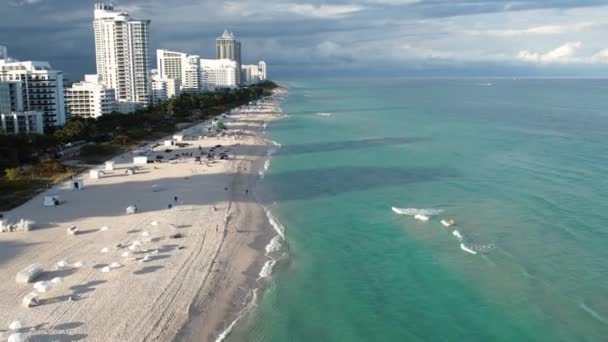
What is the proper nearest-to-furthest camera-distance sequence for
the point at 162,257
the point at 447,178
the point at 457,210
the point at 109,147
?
the point at 162,257, the point at 457,210, the point at 447,178, the point at 109,147

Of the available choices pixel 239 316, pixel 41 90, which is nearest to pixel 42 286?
pixel 239 316

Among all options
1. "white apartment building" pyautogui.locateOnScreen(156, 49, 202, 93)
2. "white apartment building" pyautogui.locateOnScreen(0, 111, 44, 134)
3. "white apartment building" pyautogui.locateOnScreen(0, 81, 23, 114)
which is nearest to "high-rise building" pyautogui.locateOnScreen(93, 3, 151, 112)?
"white apartment building" pyautogui.locateOnScreen(0, 81, 23, 114)

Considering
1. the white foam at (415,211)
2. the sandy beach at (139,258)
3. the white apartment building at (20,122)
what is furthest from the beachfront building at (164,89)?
the white foam at (415,211)

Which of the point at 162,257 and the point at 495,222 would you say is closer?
the point at 162,257

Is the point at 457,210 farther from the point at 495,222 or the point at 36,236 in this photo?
the point at 36,236

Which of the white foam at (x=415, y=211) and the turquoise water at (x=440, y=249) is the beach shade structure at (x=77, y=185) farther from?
the white foam at (x=415, y=211)

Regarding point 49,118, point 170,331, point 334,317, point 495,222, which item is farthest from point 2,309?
point 49,118
